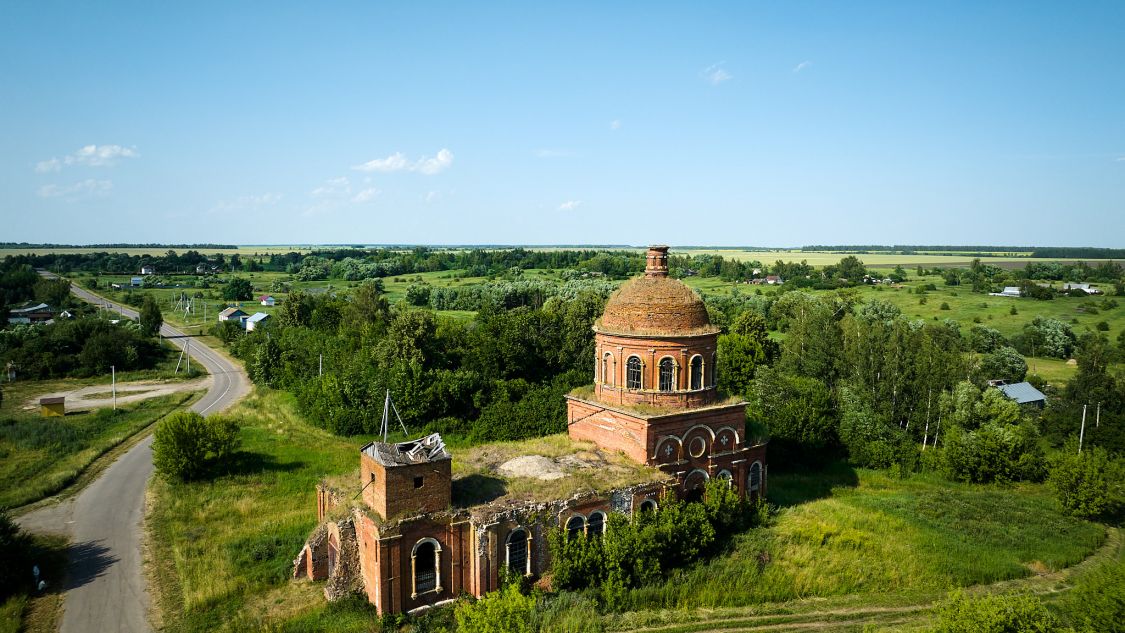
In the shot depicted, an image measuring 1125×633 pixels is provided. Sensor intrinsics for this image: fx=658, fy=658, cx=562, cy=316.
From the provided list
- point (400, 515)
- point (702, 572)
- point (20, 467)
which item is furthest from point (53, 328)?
point (702, 572)

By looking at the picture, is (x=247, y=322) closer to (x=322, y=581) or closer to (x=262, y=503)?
(x=262, y=503)

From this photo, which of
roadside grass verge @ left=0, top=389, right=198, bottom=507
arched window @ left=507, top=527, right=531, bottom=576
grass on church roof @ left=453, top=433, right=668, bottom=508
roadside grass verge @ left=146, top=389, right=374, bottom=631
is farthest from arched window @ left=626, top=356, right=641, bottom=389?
roadside grass verge @ left=0, top=389, right=198, bottom=507

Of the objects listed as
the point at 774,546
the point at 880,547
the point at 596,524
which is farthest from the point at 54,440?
the point at 880,547

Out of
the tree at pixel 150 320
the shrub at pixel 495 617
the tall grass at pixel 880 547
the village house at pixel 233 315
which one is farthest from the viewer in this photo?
the village house at pixel 233 315

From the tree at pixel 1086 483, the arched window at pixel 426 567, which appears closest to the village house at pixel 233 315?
the arched window at pixel 426 567

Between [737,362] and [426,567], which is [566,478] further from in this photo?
[737,362]

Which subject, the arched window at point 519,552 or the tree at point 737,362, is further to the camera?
the tree at point 737,362

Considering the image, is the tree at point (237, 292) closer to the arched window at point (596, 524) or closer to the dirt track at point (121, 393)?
the dirt track at point (121, 393)
